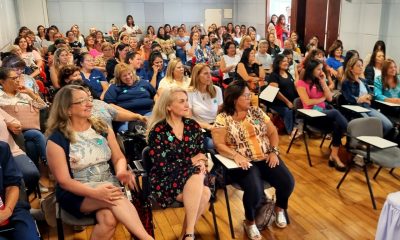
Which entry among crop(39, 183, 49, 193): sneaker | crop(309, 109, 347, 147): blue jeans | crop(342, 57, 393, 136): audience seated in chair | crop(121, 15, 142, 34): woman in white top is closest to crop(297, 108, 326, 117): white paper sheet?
crop(309, 109, 347, 147): blue jeans

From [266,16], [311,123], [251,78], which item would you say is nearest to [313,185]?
[311,123]

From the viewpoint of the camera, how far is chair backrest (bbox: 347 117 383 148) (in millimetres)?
3449

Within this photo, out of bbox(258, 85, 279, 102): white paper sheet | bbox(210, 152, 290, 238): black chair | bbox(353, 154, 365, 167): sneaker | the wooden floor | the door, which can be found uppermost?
the door

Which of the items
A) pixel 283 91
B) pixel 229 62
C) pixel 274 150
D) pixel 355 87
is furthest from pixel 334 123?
pixel 229 62

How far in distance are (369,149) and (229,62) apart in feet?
11.8

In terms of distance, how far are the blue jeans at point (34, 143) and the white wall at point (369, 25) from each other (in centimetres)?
639

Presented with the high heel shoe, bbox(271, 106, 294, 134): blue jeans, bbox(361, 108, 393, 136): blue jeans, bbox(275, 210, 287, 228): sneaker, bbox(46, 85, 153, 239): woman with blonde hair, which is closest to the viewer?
bbox(46, 85, 153, 239): woman with blonde hair

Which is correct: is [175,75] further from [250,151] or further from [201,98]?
[250,151]

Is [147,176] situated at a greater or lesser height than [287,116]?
greater

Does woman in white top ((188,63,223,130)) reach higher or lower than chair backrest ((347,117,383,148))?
higher

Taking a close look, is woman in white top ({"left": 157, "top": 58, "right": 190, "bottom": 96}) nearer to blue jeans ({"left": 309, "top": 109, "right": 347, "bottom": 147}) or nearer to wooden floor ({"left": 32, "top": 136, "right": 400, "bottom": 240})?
wooden floor ({"left": 32, "top": 136, "right": 400, "bottom": 240})

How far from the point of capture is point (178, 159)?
2689 millimetres

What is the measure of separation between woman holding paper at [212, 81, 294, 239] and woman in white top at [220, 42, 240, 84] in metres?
3.27

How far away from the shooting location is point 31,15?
11406mm
